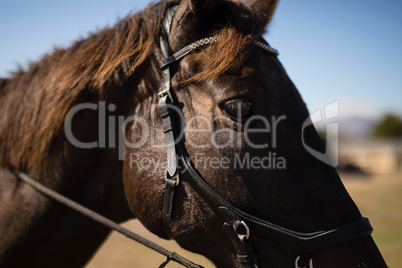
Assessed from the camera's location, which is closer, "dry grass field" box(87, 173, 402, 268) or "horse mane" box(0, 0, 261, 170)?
"horse mane" box(0, 0, 261, 170)

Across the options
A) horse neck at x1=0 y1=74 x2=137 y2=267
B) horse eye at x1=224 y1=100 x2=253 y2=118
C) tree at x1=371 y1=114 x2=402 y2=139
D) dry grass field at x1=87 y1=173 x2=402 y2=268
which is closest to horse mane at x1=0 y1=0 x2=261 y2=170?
horse neck at x1=0 y1=74 x2=137 y2=267

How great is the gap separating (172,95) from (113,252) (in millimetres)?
6198

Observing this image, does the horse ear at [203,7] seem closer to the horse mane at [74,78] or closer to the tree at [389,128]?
the horse mane at [74,78]

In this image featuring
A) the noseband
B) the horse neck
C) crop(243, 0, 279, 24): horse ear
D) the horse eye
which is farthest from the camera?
crop(243, 0, 279, 24): horse ear

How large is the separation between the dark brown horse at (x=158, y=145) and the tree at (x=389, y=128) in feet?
179

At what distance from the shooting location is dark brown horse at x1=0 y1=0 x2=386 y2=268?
1.61 m

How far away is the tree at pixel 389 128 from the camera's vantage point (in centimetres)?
4832

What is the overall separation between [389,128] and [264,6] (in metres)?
55.6

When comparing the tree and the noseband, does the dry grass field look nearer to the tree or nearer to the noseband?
the noseband

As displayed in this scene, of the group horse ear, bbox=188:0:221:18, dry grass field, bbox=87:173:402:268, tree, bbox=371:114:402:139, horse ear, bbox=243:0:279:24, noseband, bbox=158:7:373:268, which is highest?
horse ear, bbox=188:0:221:18

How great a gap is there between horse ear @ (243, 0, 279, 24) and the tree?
53987mm

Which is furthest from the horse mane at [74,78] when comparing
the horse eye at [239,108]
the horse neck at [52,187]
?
the horse eye at [239,108]

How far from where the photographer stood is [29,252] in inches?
73.8

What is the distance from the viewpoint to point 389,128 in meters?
49.4
